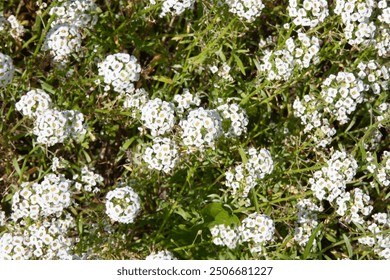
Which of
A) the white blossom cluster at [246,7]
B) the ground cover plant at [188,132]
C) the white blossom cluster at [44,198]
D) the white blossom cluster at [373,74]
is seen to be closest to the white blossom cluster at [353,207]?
the ground cover plant at [188,132]

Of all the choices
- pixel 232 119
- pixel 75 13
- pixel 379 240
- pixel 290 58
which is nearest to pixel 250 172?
pixel 232 119

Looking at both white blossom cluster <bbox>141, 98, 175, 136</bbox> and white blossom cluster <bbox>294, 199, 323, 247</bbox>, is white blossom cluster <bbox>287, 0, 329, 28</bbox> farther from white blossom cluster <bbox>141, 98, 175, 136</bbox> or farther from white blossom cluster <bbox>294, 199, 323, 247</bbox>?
white blossom cluster <bbox>294, 199, 323, 247</bbox>

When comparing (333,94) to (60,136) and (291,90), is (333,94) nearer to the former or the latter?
(291,90)

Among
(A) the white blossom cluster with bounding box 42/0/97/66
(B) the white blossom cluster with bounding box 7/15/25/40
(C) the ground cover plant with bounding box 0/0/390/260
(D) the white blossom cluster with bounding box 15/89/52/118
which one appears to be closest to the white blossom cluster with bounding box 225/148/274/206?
(C) the ground cover plant with bounding box 0/0/390/260

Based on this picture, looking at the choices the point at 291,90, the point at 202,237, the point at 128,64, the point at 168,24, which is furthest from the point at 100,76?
the point at 291,90

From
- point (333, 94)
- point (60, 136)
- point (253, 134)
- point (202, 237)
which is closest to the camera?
point (60, 136)
